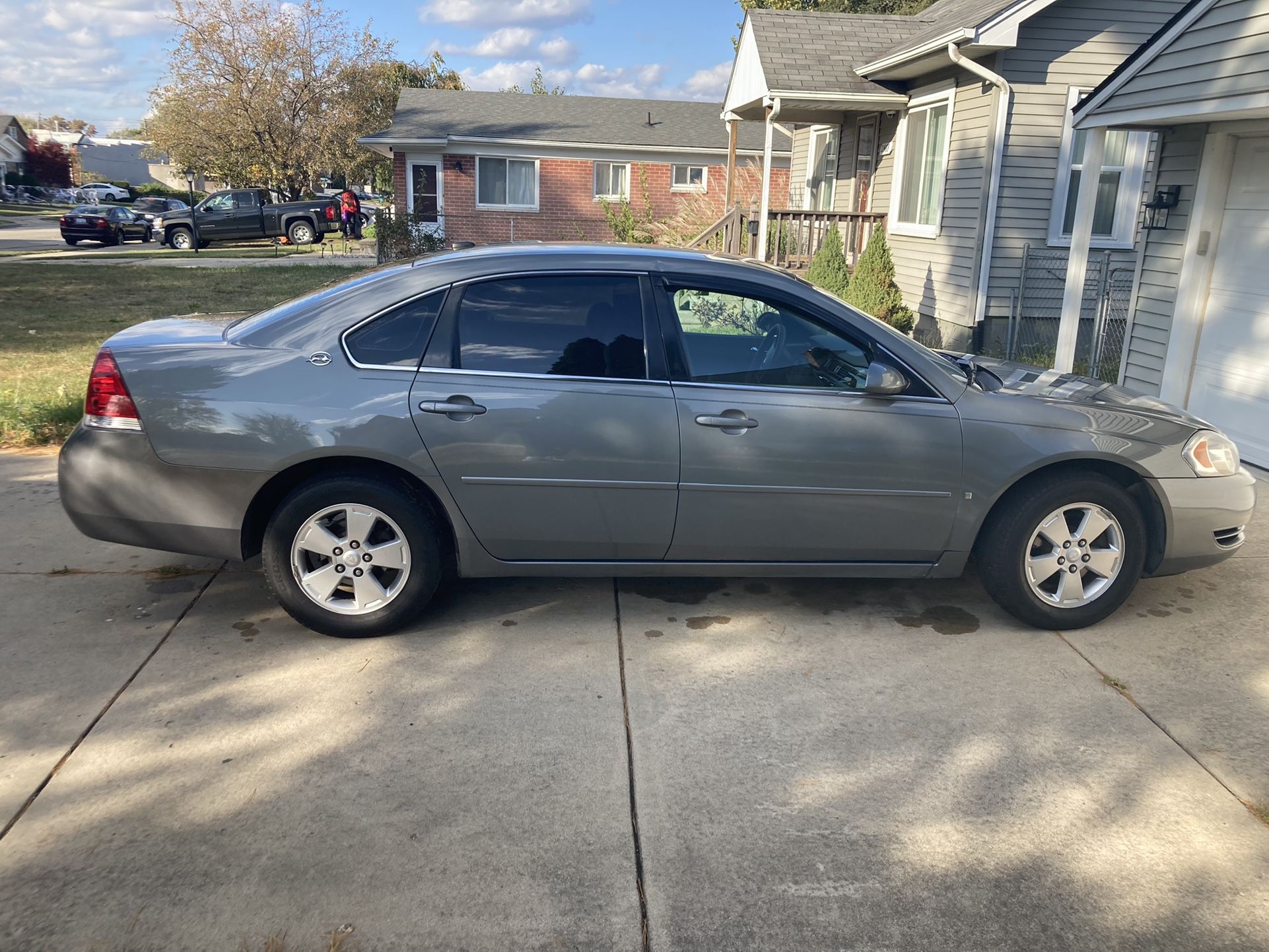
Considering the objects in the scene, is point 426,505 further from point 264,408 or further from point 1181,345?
point 1181,345

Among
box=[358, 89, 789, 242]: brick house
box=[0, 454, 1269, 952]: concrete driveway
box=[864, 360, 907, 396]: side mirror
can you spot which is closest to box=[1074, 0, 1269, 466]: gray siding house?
box=[0, 454, 1269, 952]: concrete driveway

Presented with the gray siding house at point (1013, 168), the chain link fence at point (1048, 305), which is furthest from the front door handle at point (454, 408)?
the chain link fence at point (1048, 305)

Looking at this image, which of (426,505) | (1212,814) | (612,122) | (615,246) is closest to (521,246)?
(615,246)

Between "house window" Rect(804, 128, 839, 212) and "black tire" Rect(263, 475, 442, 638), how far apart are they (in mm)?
14449

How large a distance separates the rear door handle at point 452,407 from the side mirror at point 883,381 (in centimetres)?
162

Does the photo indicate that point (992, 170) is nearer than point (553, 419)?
No

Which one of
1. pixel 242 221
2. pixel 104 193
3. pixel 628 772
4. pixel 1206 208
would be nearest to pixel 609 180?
pixel 242 221

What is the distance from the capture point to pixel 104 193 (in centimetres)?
5581

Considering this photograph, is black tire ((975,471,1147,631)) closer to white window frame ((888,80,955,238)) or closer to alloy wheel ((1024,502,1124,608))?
alloy wheel ((1024,502,1124,608))

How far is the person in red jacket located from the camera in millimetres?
31469

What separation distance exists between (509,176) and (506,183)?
0.63ft

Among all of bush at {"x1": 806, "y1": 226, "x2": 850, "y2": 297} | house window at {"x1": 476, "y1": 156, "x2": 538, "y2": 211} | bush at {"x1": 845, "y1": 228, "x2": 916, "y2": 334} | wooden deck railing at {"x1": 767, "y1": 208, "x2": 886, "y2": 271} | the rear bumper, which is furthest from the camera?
house window at {"x1": 476, "y1": 156, "x2": 538, "y2": 211}

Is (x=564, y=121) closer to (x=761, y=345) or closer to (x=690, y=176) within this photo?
(x=690, y=176)

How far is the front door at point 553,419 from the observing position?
4.21 metres
